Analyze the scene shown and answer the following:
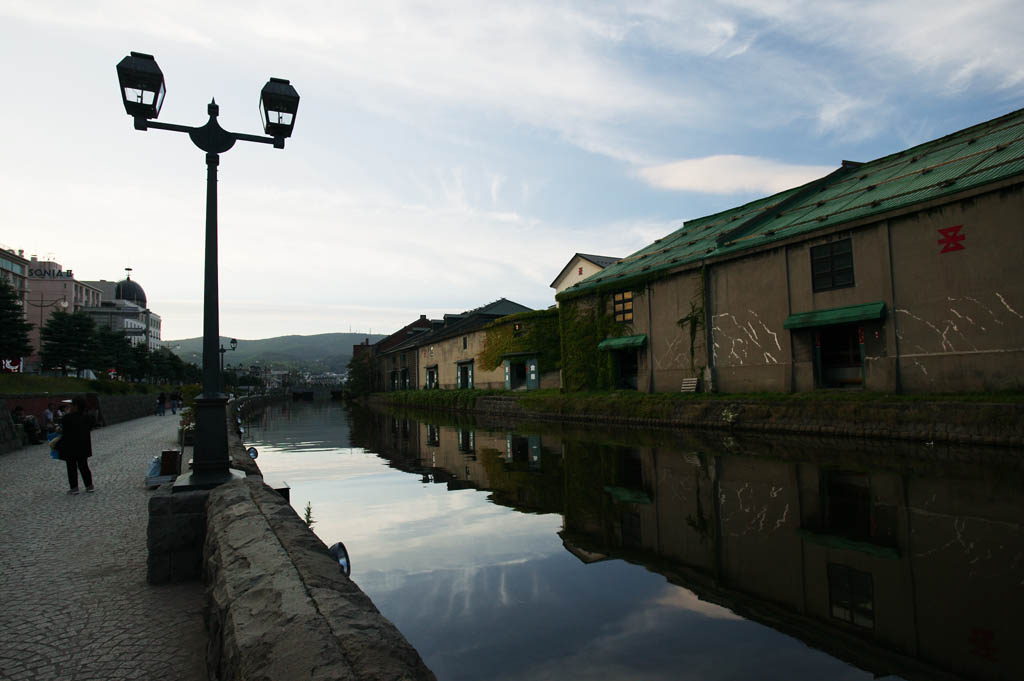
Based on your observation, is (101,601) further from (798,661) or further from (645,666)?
(798,661)

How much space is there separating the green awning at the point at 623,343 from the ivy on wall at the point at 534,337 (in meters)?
7.53

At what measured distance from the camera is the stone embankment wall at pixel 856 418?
44.4 feet

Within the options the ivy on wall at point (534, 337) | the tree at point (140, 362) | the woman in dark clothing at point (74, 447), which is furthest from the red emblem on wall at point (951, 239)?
the tree at point (140, 362)

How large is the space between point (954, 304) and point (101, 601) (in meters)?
20.3

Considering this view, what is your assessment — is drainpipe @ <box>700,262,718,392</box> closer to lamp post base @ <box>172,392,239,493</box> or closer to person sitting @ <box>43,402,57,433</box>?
lamp post base @ <box>172,392,239,493</box>

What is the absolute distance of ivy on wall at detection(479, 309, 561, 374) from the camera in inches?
1518

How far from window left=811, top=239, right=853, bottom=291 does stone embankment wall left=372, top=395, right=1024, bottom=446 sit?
15.9 ft

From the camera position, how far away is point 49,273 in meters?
105

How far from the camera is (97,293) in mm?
122500

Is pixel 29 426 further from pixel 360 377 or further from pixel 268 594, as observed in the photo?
pixel 360 377

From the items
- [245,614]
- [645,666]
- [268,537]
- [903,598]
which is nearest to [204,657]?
[268,537]

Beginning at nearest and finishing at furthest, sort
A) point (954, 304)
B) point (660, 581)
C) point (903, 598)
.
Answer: point (903, 598)
point (660, 581)
point (954, 304)

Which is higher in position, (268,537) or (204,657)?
(268,537)

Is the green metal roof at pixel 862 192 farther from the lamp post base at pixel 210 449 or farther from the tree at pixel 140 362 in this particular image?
the tree at pixel 140 362
